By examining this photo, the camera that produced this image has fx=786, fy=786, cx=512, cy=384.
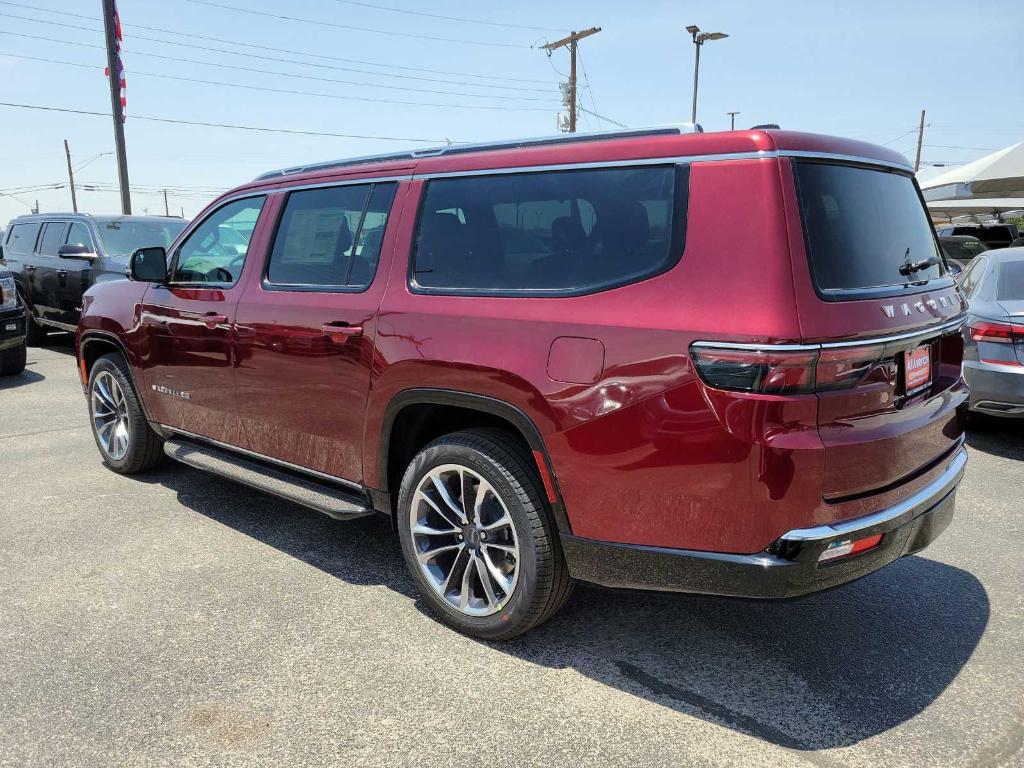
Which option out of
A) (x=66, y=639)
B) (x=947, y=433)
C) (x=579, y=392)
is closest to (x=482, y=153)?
(x=579, y=392)

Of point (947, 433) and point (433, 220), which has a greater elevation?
point (433, 220)

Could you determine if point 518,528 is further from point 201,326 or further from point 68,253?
point 68,253

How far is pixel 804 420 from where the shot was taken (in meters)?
2.34

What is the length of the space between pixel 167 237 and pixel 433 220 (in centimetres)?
907

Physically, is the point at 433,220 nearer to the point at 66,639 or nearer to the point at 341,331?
the point at 341,331

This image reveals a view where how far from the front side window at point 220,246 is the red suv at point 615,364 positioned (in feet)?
1.17

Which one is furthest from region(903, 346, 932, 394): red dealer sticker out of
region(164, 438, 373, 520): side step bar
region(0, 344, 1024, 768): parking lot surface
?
region(164, 438, 373, 520): side step bar

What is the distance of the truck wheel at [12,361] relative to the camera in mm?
9203

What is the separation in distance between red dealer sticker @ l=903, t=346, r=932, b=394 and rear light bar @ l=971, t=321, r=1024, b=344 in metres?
3.56

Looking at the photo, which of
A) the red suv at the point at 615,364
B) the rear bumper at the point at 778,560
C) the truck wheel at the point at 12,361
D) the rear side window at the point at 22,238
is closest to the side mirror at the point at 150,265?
the red suv at the point at 615,364

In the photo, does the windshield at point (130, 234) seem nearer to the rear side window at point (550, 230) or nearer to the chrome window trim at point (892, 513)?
the rear side window at point (550, 230)

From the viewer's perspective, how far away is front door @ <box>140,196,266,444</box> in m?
4.22

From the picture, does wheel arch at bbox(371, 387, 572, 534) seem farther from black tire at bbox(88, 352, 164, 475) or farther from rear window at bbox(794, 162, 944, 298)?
black tire at bbox(88, 352, 164, 475)

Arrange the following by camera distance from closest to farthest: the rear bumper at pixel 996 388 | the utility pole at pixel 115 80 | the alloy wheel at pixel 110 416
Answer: the alloy wheel at pixel 110 416 < the rear bumper at pixel 996 388 < the utility pole at pixel 115 80
